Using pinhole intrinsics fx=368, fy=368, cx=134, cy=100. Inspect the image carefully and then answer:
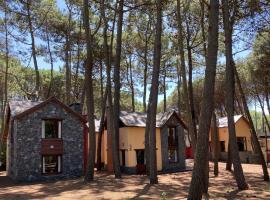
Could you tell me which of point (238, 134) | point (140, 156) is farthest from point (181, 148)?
point (238, 134)

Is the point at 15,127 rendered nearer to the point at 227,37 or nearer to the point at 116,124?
the point at 116,124

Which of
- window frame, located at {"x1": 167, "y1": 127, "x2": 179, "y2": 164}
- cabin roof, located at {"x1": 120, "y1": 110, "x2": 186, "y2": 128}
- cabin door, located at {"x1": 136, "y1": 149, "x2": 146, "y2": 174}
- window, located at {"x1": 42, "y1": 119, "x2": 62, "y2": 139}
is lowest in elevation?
cabin door, located at {"x1": 136, "y1": 149, "x2": 146, "y2": 174}

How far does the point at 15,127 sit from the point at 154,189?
11.3m

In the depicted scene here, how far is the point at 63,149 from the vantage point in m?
25.5

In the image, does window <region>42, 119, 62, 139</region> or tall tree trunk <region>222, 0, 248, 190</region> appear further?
window <region>42, 119, 62, 139</region>

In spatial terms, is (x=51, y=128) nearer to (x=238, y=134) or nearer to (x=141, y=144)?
(x=141, y=144)

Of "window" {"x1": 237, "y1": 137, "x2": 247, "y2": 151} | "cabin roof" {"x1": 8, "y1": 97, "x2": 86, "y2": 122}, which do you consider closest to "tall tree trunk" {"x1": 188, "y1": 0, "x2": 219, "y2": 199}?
"cabin roof" {"x1": 8, "y1": 97, "x2": 86, "y2": 122}

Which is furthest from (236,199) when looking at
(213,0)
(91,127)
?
(91,127)

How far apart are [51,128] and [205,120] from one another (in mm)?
16004

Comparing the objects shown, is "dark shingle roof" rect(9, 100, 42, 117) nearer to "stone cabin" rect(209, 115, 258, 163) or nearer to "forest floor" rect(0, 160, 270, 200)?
"forest floor" rect(0, 160, 270, 200)

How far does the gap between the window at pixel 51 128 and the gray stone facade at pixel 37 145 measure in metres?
0.28

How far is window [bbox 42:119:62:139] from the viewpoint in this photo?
25.1 m

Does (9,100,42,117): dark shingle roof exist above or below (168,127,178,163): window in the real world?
above

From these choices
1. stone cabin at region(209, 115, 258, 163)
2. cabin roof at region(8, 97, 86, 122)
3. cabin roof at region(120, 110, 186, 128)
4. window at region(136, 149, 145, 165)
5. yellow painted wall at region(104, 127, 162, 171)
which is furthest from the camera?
stone cabin at region(209, 115, 258, 163)
